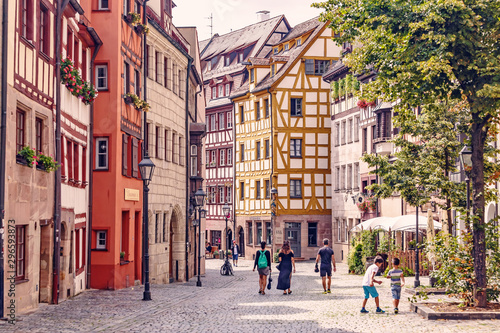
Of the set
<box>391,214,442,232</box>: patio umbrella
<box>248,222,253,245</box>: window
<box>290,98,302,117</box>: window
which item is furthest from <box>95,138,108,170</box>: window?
<box>248,222,253,245</box>: window

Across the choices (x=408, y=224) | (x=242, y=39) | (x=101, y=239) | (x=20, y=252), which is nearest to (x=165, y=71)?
(x=101, y=239)

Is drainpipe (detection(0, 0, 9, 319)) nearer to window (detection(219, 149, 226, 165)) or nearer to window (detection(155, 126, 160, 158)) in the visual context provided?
window (detection(155, 126, 160, 158))

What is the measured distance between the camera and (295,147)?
62500mm

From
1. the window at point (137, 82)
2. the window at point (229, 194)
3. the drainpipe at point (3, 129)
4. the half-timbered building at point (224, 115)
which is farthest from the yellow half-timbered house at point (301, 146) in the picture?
the drainpipe at point (3, 129)

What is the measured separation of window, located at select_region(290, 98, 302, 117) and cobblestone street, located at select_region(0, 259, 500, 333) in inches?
1427

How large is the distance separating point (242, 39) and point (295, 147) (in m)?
18.0

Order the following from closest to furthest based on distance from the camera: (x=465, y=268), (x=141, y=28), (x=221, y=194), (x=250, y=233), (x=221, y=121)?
1. (x=465, y=268)
2. (x=141, y=28)
3. (x=250, y=233)
4. (x=221, y=194)
5. (x=221, y=121)

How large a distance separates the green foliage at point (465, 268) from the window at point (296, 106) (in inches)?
1725

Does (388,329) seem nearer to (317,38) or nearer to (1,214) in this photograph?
(1,214)

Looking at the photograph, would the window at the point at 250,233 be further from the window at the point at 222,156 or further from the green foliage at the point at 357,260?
the green foliage at the point at 357,260

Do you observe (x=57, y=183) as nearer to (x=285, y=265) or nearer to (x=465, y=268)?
(x=285, y=265)

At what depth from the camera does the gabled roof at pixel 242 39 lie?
73.6m

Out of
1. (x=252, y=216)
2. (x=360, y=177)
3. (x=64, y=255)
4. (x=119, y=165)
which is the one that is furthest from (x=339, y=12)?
(x=252, y=216)

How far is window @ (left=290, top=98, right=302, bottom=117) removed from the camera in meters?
62.4
